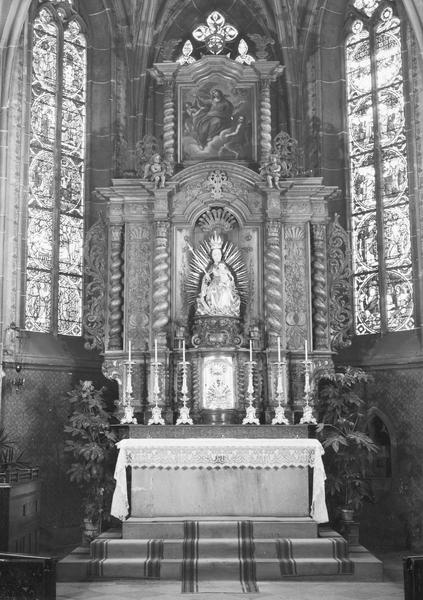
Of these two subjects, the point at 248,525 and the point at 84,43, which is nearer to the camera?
the point at 248,525

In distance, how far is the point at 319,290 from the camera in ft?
49.0

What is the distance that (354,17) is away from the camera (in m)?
17.8

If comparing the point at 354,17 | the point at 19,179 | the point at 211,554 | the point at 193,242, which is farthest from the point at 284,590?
the point at 354,17

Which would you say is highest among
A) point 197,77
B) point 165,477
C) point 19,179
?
point 197,77

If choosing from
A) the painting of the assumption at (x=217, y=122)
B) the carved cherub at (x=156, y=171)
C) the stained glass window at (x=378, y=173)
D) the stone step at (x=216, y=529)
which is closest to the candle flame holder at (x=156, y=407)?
the stone step at (x=216, y=529)

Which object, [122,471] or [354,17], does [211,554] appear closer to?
[122,471]

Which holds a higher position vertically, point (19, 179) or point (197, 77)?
point (197, 77)

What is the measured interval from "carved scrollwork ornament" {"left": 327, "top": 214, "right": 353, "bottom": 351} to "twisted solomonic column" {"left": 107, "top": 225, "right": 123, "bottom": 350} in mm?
3647

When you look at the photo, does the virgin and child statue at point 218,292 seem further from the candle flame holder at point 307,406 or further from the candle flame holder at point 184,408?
the candle flame holder at point 307,406

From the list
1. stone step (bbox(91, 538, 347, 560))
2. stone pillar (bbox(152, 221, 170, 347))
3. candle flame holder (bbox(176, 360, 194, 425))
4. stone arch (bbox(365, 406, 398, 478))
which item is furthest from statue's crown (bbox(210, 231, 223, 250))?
stone step (bbox(91, 538, 347, 560))

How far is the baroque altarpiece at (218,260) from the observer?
1445 cm

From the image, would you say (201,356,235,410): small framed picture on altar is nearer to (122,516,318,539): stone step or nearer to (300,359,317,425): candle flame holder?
(300,359,317,425): candle flame holder

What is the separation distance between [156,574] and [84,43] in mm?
11200

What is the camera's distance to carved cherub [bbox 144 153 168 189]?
14.9 meters
